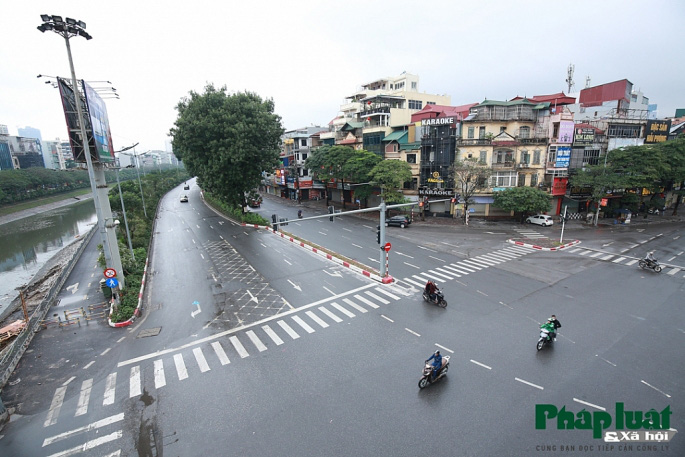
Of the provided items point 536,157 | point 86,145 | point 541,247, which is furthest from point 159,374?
point 536,157

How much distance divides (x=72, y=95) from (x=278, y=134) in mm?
24300

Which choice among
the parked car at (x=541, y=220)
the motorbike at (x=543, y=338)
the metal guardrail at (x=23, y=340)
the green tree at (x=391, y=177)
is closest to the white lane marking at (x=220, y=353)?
the metal guardrail at (x=23, y=340)

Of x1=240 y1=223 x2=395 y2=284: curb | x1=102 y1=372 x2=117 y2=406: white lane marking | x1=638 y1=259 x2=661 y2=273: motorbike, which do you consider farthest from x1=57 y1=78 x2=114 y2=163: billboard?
x1=638 y1=259 x2=661 y2=273: motorbike

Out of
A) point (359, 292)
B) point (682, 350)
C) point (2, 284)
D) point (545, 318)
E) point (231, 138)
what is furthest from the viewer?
point (231, 138)

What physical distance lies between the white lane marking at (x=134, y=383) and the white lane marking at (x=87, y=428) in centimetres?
103

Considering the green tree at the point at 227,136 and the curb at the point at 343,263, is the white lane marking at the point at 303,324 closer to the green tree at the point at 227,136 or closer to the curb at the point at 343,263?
the curb at the point at 343,263

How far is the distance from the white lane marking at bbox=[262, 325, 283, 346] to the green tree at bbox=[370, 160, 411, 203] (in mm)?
28105

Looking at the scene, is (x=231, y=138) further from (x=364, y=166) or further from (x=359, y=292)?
(x=359, y=292)

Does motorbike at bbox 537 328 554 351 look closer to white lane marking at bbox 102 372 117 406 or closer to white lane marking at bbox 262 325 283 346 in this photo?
white lane marking at bbox 262 325 283 346

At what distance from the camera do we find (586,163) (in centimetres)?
4131

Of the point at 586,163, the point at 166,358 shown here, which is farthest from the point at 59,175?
the point at 586,163

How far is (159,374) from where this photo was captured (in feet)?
41.3

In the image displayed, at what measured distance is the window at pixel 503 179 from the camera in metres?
40.3

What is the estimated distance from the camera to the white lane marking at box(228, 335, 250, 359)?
1367 cm
